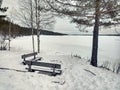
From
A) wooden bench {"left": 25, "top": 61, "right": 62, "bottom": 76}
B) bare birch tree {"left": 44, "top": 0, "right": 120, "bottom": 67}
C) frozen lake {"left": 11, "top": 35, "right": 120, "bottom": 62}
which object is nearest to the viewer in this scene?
wooden bench {"left": 25, "top": 61, "right": 62, "bottom": 76}

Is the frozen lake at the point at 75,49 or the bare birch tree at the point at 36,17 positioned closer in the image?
the bare birch tree at the point at 36,17

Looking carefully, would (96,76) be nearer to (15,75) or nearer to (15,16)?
(15,75)

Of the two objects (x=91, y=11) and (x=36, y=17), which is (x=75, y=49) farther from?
(x=91, y=11)

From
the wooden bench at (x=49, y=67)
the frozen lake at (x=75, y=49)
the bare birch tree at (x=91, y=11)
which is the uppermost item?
the bare birch tree at (x=91, y=11)

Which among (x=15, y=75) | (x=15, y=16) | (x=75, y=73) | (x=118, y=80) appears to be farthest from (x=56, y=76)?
(x=15, y=16)

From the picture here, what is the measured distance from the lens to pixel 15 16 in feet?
86.1

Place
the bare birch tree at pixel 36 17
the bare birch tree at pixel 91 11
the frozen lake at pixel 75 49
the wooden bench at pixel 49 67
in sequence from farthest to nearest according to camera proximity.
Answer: the frozen lake at pixel 75 49 → the bare birch tree at pixel 36 17 → the bare birch tree at pixel 91 11 → the wooden bench at pixel 49 67

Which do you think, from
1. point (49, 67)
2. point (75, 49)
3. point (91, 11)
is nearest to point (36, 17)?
point (91, 11)

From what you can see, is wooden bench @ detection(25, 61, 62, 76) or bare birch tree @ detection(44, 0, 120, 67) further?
bare birch tree @ detection(44, 0, 120, 67)

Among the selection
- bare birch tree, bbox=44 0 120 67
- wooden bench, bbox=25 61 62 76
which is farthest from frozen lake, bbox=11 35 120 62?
wooden bench, bbox=25 61 62 76

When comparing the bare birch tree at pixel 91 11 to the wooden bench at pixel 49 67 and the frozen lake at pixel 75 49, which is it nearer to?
the frozen lake at pixel 75 49

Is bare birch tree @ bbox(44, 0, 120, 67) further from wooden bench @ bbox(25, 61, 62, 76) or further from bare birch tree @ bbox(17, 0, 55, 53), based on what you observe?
bare birch tree @ bbox(17, 0, 55, 53)

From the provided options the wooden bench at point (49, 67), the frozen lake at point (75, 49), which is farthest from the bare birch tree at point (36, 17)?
the wooden bench at point (49, 67)

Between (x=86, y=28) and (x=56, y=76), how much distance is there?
5860 millimetres
